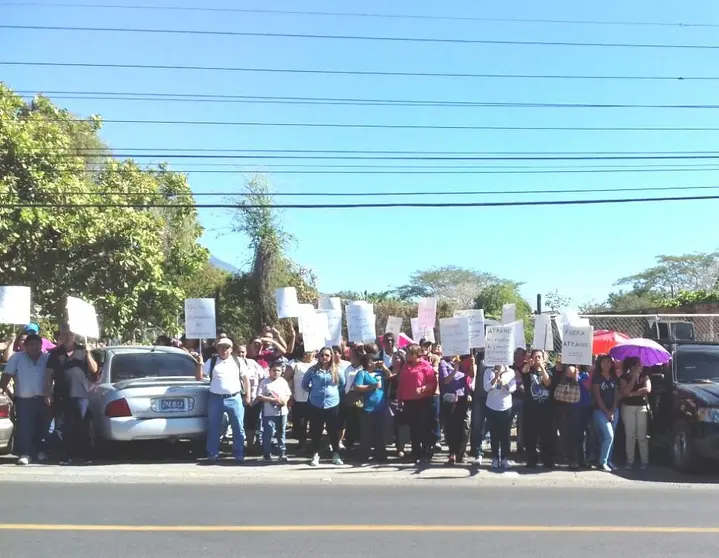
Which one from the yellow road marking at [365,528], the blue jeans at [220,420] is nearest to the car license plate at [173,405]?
the blue jeans at [220,420]

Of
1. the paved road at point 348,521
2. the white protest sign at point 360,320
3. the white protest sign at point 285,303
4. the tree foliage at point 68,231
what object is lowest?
the paved road at point 348,521

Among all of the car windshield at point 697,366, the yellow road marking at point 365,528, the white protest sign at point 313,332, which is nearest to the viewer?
the yellow road marking at point 365,528

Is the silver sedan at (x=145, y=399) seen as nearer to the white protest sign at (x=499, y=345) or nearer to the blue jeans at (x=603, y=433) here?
the white protest sign at (x=499, y=345)

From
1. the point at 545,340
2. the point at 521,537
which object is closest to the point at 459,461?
the point at 545,340

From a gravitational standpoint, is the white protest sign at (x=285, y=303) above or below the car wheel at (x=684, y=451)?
above

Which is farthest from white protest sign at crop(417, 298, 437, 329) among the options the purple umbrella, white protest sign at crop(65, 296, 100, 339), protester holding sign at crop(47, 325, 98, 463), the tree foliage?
the tree foliage

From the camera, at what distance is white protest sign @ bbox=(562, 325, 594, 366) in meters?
10.9

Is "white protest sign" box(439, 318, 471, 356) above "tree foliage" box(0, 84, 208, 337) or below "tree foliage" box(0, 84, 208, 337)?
below

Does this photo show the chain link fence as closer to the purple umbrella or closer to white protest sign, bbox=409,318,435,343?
the purple umbrella

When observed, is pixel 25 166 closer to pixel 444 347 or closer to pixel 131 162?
pixel 131 162

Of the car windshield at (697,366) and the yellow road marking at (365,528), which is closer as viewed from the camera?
the yellow road marking at (365,528)

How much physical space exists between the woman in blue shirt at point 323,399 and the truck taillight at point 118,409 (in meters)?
2.46

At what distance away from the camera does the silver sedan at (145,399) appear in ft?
35.0

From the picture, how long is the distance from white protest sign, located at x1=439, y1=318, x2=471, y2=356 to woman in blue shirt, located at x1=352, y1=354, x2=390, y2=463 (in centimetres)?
108
